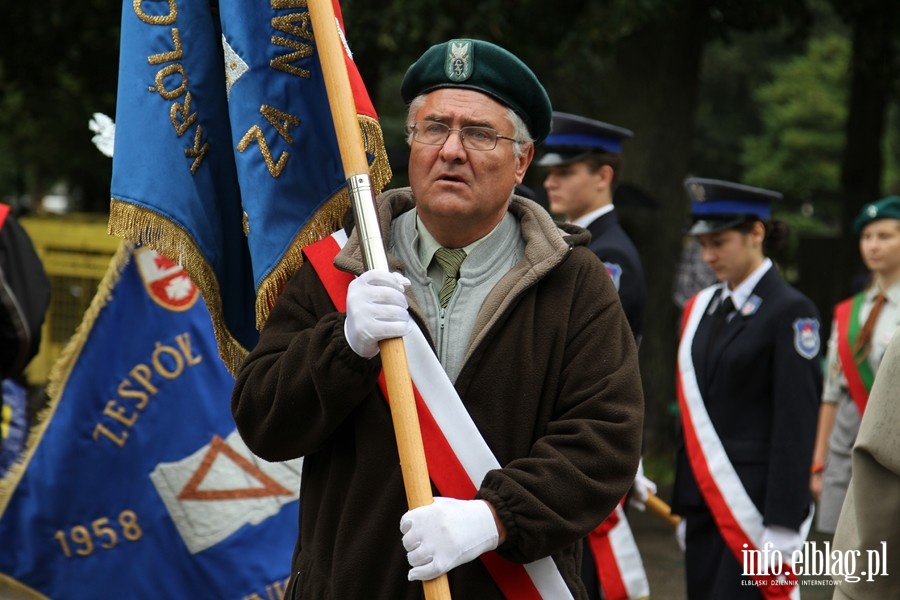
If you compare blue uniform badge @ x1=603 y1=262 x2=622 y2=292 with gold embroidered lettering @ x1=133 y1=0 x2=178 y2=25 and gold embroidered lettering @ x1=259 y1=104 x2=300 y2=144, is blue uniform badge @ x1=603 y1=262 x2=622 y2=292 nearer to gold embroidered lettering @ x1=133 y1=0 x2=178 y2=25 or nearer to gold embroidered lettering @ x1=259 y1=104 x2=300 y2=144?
gold embroidered lettering @ x1=259 y1=104 x2=300 y2=144

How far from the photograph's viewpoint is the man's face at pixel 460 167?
9.77ft

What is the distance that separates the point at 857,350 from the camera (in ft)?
22.0

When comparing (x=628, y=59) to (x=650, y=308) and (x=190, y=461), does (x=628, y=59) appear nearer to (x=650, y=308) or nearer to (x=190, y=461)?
(x=650, y=308)

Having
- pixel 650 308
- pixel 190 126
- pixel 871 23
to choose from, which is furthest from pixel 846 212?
pixel 190 126

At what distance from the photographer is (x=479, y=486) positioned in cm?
286

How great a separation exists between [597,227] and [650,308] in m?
5.82

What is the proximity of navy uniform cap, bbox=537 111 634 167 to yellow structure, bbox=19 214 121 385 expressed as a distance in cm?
774

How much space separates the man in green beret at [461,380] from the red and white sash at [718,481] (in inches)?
95.0

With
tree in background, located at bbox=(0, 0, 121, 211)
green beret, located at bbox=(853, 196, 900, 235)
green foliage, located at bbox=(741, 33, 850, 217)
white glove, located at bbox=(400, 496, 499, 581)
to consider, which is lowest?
white glove, located at bbox=(400, 496, 499, 581)


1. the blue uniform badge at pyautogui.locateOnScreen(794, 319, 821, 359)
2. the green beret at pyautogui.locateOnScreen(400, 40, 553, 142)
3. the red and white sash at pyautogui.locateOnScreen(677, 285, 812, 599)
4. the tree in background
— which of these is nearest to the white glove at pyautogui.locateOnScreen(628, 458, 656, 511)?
the red and white sash at pyautogui.locateOnScreen(677, 285, 812, 599)

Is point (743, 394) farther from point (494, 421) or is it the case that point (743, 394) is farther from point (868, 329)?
point (494, 421)

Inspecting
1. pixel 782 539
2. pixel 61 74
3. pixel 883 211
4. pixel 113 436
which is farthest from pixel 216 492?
pixel 61 74

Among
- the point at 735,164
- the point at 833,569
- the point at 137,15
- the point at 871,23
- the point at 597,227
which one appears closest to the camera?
the point at 833,569

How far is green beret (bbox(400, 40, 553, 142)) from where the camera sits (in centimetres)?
299
